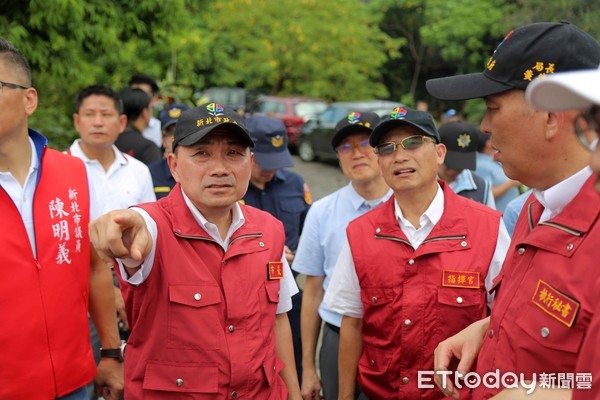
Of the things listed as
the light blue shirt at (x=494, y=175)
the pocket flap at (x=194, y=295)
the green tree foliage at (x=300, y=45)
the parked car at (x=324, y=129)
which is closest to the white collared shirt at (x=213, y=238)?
the pocket flap at (x=194, y=295)

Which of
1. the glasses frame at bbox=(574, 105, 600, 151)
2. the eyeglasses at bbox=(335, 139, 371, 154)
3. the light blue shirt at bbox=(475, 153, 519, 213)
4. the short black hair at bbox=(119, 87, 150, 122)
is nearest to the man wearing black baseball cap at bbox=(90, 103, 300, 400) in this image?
the eyeglasses at bbox=(335, 139, 371, 154)

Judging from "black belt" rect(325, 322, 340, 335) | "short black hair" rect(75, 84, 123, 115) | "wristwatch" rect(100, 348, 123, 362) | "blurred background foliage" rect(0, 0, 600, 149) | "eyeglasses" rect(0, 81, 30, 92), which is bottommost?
"black belt" rect(325, 322, 340, 335)

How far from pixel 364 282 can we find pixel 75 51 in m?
5.83

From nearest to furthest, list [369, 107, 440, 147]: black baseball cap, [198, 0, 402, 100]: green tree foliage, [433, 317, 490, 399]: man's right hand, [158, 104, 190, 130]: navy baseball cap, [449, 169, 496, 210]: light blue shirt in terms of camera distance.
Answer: [433, 317, 490, 399]: man's right hand
[369, 107, 440, 147]: black baseball cap
[449, 169, 496, 210]: light blue shirt
[158, 104, 190, 130]: navy baseball cap
[198, 0, 402, 100]: green tree foliage

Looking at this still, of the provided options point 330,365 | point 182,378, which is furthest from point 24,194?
point 330,365

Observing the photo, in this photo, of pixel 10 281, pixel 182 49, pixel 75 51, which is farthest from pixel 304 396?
pixel 182 49

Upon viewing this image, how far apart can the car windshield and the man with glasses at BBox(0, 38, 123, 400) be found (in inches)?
597

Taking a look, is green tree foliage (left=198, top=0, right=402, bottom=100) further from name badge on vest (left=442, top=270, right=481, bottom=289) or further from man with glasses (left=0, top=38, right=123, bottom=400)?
name badge on vest (left=442, top=270, right=481, bottom=289)

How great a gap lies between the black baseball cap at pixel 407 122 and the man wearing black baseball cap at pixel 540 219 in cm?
70

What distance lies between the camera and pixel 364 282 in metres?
2.71

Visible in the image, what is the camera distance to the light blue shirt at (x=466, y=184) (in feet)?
13.9

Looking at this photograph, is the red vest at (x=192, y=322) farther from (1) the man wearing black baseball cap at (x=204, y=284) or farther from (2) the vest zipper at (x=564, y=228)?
(2) the vest zipper at (x=564, y=228)

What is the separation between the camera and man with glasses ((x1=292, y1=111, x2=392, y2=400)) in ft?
11.0

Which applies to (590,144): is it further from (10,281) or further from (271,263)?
(10,281)
